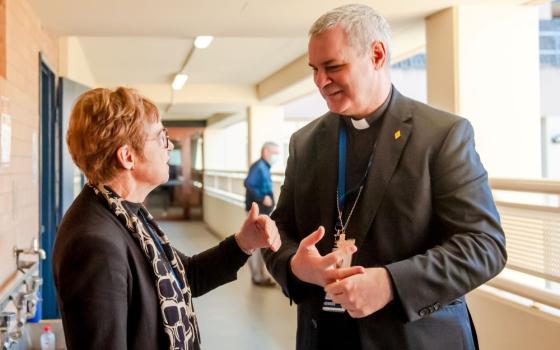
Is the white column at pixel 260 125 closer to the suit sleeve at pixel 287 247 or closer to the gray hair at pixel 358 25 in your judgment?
the suit sleeve at pixel 287 247

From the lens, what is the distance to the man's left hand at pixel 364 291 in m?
1.37

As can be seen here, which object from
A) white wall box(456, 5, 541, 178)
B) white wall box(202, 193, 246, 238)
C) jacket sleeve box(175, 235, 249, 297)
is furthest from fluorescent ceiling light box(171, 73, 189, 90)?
jacket sleeve box(175, 235, 249, 297)

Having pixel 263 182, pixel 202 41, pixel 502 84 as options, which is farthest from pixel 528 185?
pixel 263 182

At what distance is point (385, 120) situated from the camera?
64.9 inches

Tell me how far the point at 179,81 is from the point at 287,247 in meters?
8.57

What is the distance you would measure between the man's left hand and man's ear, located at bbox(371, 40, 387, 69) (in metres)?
0.54

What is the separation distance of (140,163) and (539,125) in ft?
11.6

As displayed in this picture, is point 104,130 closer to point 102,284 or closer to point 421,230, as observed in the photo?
point 102,284

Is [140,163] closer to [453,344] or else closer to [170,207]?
[453,344]

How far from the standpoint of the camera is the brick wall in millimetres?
3314

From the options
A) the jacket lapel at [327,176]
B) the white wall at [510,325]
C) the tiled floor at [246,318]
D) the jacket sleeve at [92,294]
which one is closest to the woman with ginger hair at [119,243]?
the jacket sleeve at [92,294]

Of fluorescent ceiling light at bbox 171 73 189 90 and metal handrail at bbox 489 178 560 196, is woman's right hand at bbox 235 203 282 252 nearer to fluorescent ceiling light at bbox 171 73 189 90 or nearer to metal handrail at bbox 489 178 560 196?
metal handrail at bbox 489 178 560 196

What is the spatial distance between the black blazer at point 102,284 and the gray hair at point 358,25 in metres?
0.70

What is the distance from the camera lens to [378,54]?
165 centimetres
